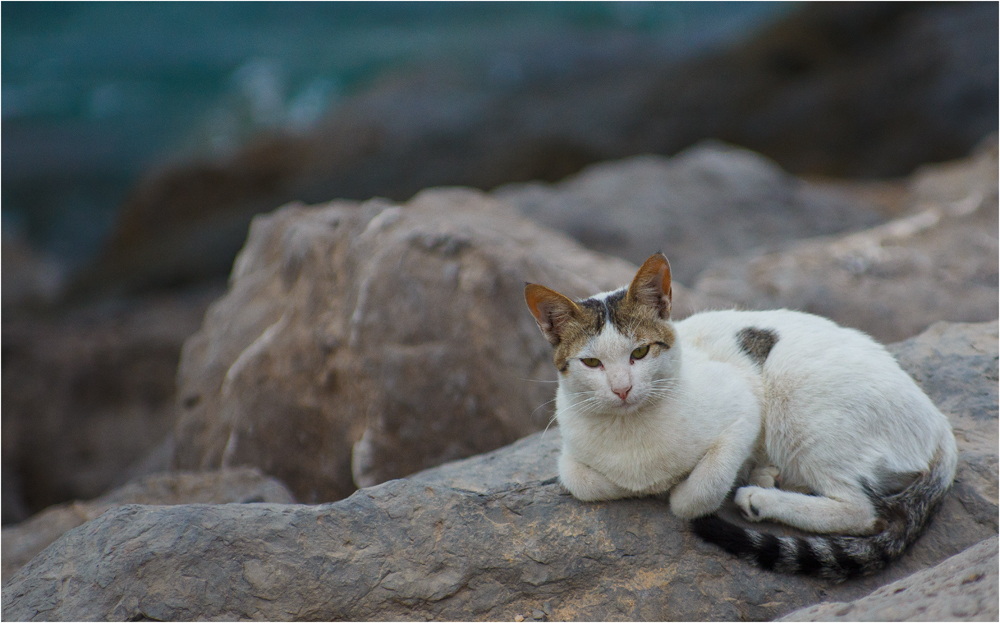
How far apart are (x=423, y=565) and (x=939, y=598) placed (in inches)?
64.4

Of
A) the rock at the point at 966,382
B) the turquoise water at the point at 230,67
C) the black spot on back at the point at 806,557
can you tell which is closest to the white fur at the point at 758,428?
the black spot on back at the point at 806,557

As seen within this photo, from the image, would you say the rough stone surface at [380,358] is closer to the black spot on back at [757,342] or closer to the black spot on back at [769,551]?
the black spot on back at [757,342]

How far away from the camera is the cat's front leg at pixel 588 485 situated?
8.96 feet

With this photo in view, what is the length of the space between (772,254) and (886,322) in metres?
1.21

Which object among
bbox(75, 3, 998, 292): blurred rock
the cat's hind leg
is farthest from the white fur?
bbox(75, 3, 998, 292): blurred rock

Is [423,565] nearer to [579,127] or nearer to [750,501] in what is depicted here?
[750,501]

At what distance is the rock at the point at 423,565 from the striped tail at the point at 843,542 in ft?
0.19

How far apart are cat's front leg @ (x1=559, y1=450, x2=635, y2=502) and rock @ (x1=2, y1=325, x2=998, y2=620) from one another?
0.05m

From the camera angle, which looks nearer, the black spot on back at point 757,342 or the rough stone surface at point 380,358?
the black spot on back at point 757,342

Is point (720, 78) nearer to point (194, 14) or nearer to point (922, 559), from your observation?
point (194, 14)

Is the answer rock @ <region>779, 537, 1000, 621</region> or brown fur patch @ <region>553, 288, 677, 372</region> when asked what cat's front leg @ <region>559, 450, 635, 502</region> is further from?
rock @ <region>779, 537, 1000, 621</region>

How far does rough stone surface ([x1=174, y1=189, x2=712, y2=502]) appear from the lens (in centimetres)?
411

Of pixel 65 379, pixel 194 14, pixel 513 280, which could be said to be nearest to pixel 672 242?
pixel 513 280

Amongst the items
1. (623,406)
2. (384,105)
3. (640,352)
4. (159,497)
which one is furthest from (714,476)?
(384,105)
